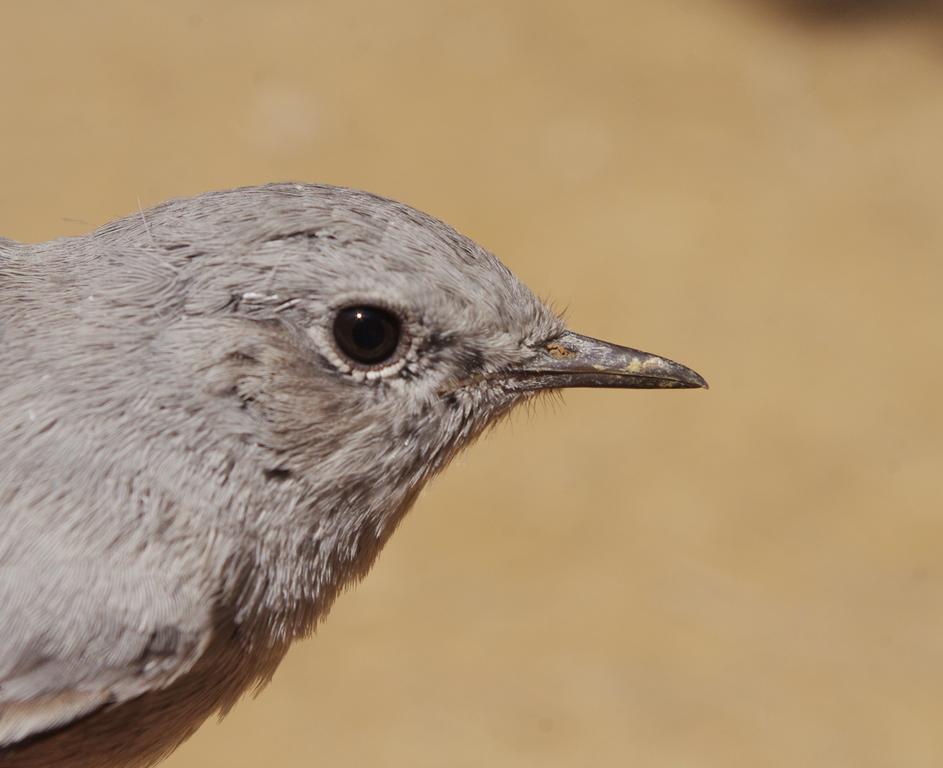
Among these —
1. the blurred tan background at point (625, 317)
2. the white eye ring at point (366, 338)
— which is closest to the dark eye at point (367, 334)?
the white eye ring at point (366, 338)

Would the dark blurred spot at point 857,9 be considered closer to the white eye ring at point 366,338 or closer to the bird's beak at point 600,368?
the bird's beak at point 600,368

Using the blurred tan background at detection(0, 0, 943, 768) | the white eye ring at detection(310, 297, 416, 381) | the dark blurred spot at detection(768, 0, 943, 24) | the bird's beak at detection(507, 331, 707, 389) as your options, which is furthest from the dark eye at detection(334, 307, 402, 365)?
the dark blurred spot at detection(768, 0, 943, 24)

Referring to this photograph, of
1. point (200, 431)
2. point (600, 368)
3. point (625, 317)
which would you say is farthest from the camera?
point (625, 317)

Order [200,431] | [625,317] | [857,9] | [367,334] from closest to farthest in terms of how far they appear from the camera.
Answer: [200,431] → [367,334] → [625,317] → [857,9]

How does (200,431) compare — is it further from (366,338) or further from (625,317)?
(625,317)

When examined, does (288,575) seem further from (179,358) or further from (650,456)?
(650,456)

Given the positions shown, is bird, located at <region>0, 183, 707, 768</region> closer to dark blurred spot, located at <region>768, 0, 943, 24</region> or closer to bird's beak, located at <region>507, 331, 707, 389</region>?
bird's beak, located at <region>507, 331, 707, 389</region>

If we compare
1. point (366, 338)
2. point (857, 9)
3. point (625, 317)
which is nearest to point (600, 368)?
point (366, 338)
